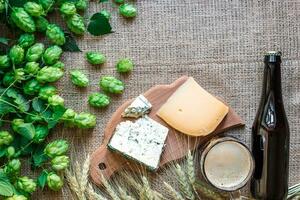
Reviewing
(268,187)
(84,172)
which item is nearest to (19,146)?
(84,172)

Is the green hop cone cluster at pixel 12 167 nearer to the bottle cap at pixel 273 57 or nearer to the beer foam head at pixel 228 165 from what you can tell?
the beer foam head at pixel 228 165

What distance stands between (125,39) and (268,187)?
518 millimetres

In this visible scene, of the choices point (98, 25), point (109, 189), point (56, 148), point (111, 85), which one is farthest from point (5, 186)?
point (98, 25)

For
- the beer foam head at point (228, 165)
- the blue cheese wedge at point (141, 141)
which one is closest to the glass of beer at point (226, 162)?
the beer foam head at point (228, 165)

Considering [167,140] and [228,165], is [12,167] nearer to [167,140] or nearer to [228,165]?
[167,140]

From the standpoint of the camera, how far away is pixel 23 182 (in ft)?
4.50

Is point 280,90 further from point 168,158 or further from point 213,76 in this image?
point 168,158

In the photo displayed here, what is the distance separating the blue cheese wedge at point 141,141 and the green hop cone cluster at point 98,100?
0.07 m

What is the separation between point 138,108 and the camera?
1.40m

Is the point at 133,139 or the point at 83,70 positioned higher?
the point at 83,70

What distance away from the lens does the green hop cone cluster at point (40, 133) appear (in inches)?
53.9

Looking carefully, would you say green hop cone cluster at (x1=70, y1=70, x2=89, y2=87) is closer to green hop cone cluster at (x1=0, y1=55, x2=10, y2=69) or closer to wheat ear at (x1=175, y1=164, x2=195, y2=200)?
green hop cone cluster at (x1=0, y1=55, x2=10, y2=69)

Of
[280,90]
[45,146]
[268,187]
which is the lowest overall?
[268,187]

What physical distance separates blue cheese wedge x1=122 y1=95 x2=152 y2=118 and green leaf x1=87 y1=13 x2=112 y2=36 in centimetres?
19
